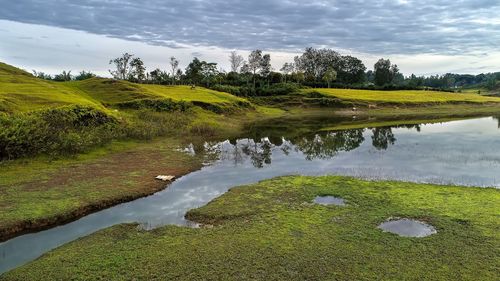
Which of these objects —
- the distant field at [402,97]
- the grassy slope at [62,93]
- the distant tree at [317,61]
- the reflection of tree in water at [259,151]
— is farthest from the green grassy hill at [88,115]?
the distant tree at [317,61]

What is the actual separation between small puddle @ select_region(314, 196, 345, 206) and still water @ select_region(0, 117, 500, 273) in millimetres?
5494

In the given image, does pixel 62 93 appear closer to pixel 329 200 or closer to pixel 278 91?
pixel 329 200

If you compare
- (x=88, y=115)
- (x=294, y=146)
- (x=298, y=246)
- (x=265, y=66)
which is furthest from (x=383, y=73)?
(x=298, y=246)

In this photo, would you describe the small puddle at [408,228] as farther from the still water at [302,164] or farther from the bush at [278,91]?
the bush at [278,91]

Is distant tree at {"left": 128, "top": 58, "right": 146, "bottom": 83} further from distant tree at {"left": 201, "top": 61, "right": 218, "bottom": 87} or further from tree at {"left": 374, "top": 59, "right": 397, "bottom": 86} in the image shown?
tree at {"left": 374, "top": 59, "right": 397, "bottom": 86}

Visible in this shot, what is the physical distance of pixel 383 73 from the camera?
449 feet

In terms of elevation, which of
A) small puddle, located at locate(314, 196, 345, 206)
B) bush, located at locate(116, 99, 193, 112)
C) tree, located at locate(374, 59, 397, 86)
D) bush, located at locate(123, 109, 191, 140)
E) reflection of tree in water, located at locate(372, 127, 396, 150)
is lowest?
reflection of tree in water, located at locate(372, 127, 396, 150)

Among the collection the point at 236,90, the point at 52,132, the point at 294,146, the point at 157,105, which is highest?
the point at 236,90

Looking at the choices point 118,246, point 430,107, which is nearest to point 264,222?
point 118,246

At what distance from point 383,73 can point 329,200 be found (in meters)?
127

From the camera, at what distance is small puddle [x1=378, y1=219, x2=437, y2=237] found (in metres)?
15.4

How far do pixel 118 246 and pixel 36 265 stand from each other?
2.64 meters

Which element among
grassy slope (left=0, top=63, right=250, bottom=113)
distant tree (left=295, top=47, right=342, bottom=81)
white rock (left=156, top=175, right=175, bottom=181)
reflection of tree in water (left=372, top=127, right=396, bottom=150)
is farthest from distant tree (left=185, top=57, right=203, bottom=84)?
white rock (left=156, top=175, right=175, bottom=181)

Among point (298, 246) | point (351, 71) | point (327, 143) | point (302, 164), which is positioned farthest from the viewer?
point (351, 71)
